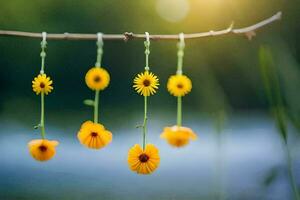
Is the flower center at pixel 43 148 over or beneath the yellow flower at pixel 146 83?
beneath

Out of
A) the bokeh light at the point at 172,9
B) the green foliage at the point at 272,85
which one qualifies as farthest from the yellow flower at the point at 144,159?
the bokeh light at the point at 172,9

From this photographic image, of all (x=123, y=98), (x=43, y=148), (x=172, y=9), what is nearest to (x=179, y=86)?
(x=43, y=148)

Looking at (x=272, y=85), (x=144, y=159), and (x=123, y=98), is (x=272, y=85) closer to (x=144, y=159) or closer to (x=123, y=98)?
(x=144, y=159)

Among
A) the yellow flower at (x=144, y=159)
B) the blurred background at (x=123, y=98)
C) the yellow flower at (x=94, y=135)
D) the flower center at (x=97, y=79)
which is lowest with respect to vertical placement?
the yellow flower at (x=144, y=159)

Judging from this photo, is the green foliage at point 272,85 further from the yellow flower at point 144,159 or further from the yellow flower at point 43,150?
the yellow flower at point 43,150

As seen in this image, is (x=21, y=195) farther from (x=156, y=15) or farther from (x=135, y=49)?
(x=135, y=49)
